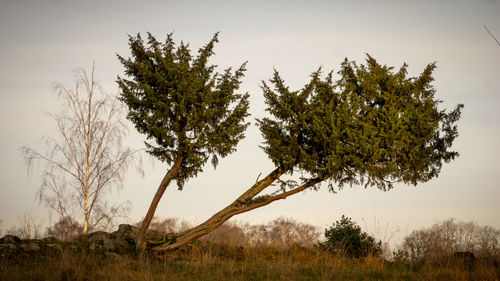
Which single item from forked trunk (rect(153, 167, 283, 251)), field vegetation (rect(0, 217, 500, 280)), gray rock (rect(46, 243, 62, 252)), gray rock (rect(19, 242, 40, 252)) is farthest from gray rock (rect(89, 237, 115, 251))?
forked trunk (rect(153, 167, 283, 251))

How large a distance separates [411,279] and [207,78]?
1172 centimetres

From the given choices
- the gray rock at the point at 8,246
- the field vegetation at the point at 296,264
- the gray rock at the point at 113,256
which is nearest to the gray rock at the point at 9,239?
the gray rock at the point at 8,246

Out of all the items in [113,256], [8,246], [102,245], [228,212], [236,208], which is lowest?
[113,256]

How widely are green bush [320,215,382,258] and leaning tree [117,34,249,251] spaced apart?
21.5 feet

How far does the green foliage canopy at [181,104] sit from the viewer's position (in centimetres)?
1652

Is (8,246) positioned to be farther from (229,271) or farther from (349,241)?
(349,241)

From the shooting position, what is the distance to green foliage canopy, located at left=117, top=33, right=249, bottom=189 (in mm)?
16516

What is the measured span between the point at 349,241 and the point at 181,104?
10.1 meters

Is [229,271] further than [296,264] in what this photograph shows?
No

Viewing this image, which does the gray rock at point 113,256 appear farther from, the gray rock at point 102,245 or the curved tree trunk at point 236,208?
the curved tree trunk at point 236,208

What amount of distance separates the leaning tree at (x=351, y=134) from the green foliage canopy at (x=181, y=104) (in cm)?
179

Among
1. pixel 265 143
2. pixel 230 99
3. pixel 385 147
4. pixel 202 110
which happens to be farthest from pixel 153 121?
pixel 385 147

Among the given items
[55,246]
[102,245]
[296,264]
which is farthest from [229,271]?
[55,246]

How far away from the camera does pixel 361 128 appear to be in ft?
51.7
